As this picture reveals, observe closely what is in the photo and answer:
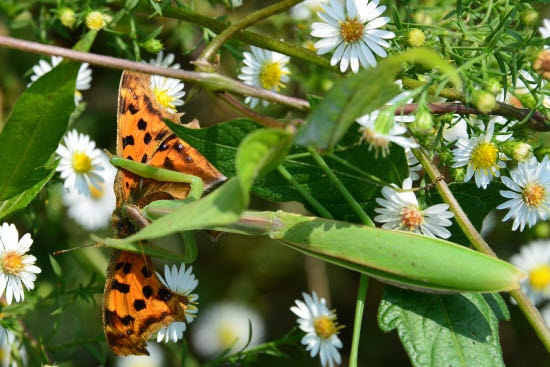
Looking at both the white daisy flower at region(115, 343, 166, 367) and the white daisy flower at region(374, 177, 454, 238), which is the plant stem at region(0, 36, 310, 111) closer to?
the white daisy flower at region(374, 177, 454, 238)

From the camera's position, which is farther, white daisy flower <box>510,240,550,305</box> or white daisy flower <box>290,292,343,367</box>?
white daisy flower <box>510,240,550,305</box>

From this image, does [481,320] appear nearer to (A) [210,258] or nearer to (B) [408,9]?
(B) [408,9]

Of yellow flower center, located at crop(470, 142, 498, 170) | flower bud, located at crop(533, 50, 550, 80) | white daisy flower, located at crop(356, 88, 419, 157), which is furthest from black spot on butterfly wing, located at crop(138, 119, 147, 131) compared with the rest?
flower bud, located at crop(533, 50, 550, 80)

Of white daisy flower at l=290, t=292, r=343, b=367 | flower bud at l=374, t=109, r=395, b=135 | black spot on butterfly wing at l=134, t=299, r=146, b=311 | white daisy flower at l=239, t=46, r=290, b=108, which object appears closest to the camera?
flower bud at l=374, t=109, r=395, b=135

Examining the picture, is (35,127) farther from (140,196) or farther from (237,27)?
(237,27)

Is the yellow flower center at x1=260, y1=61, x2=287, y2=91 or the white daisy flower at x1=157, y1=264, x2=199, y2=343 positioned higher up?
the yellow flower center at x1=260, y1=61, x2=287, y2=91

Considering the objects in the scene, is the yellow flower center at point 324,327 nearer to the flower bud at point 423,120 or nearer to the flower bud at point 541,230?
the flower bud at point 423,120

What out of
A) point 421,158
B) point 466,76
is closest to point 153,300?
point 421,158
